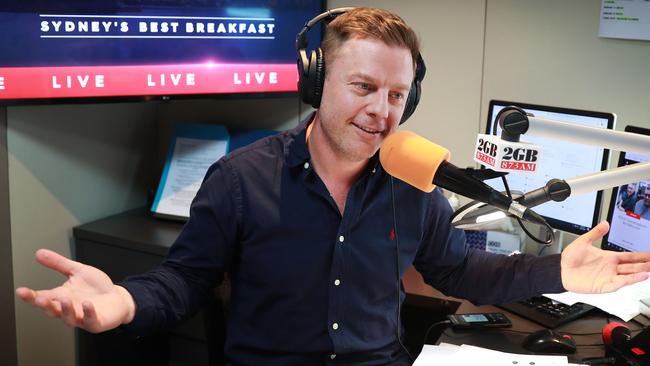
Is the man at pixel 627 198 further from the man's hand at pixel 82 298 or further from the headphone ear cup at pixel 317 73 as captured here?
the man's hand at pixel 82 298

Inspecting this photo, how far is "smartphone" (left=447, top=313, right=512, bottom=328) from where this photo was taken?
1735 millimetres

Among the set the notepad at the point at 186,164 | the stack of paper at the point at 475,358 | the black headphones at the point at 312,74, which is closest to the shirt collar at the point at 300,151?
the black headphones at the point at 312,74

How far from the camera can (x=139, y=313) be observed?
140 cm

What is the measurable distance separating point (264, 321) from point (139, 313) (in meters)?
0.32

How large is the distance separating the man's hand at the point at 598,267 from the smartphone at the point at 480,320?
23cm

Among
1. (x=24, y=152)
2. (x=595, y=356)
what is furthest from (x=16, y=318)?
(x=595, y=356)

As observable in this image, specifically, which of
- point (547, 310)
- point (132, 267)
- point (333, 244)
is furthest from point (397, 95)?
point (132, 267)

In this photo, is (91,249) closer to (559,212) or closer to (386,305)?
(386,305)

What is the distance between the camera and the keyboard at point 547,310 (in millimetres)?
1789

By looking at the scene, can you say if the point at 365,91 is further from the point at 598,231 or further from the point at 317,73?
the point at 598,231

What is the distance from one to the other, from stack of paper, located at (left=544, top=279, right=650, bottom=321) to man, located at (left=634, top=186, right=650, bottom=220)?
20 centimetres

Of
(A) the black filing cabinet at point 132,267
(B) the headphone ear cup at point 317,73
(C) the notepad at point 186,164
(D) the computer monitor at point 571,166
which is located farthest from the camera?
(C) the notepad at point 186,164

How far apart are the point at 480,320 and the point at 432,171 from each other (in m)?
0.72

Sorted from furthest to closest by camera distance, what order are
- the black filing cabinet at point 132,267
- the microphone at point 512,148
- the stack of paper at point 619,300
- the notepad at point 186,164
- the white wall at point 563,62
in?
the notepad at point 186,164, the black filing cabinet at point 132,267, the white wall at point 563,62, the stack of paper at point 619,300, the microphone at point 512,148
